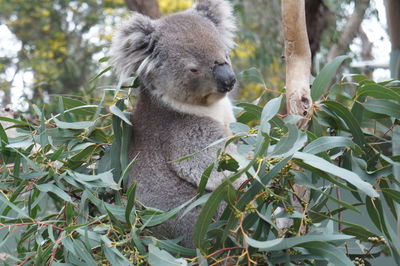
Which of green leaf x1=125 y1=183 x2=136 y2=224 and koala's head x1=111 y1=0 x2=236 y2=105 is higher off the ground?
koala's head x1=111 y1=0 x2=236 y2=105

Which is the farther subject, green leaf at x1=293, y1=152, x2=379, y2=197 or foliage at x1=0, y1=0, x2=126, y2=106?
foliage at x1=0, y1=0, x2=126, y2=106

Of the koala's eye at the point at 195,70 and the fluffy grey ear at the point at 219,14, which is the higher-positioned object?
the fluffy grey ear at the point at 219,14

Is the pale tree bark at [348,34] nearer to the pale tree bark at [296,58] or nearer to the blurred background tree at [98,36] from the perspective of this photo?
the blurred background tree at [98,36]

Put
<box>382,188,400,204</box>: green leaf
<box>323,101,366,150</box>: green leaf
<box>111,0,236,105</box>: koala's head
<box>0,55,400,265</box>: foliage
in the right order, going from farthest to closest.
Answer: <box>111,0,236,105</box>: koala's head
<box>323,101,366,150</box>: green leaf
<box>382,188,400,204</box>: green leaf
<box>0,55,400,265</box>: foliage

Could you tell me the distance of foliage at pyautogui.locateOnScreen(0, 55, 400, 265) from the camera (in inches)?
74.7

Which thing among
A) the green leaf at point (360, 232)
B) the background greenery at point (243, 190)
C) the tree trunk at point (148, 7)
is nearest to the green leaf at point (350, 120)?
the background greenery at point (243, 190)

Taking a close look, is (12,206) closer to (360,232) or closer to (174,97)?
(174,97)

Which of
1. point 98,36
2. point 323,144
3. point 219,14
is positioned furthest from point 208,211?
point 98,36

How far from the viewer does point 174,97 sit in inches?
114

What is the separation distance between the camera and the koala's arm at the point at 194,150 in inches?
107

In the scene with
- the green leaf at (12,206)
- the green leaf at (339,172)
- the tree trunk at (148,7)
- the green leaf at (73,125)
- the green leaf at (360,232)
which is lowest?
the green leaf at (360,232)

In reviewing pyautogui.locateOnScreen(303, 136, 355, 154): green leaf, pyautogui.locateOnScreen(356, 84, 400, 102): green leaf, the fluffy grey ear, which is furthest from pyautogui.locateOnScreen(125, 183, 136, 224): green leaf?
the fluffy grey ear

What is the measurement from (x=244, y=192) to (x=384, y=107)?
2.93 ft

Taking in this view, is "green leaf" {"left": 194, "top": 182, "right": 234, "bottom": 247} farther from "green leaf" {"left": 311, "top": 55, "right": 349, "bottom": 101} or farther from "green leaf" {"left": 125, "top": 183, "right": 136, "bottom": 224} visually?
"green leaf" {"left": 311, "top": 55, "right": 349, "bottom": 101}
